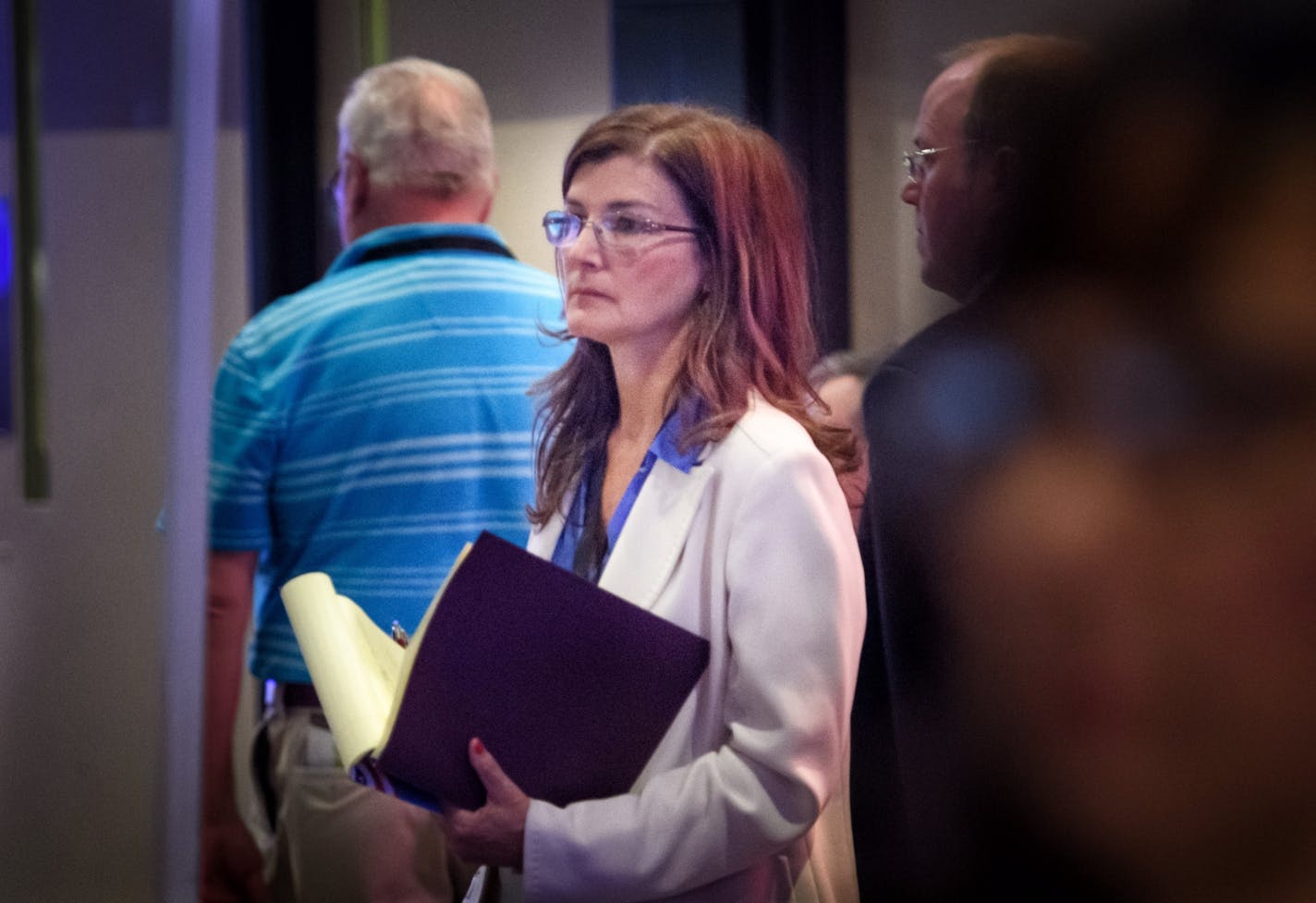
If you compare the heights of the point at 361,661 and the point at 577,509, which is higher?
the point at 577,509

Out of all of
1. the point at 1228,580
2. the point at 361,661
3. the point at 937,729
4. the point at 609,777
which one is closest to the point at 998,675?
the point at 937,729

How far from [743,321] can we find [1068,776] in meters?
0.41

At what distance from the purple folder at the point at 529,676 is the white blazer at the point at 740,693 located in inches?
0.8

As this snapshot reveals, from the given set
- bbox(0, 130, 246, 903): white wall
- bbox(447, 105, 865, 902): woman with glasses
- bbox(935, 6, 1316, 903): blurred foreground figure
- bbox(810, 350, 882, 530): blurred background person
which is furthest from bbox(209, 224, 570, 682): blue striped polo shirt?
bbox(0, 130, 246, 903): white wall

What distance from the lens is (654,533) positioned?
92cm

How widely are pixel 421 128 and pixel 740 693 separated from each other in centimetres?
55

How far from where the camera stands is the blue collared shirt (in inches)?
36.7

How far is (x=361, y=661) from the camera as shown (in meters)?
0.96

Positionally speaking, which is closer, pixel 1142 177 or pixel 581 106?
pixel 1142 177

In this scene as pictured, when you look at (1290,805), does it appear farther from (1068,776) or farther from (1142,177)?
(1142,177)

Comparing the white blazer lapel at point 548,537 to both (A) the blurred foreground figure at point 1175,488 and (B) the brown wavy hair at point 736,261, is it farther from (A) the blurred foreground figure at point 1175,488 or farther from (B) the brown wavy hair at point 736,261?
(A) the blurred foreground figure at point 1175,488

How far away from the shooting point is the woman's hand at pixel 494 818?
914 mm

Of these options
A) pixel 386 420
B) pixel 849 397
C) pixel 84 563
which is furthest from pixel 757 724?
pixel 84 563

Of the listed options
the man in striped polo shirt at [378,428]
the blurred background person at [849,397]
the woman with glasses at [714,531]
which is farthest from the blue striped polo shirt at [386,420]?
the blurred background person at [849,397]
